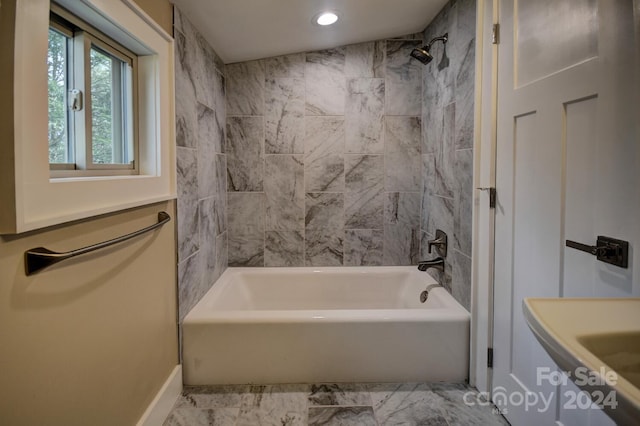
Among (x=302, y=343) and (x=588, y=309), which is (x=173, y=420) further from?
(x=588, y=309)

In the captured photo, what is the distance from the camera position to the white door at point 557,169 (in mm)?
1087

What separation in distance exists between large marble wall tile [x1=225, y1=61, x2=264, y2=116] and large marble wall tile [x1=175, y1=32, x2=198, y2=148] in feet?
2.46

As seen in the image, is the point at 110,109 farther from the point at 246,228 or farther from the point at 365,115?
the point at 365,115

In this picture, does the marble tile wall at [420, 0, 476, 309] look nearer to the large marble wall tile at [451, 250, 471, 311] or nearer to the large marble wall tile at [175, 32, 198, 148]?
the large marble wall tile at [451, 250, 471, 311]

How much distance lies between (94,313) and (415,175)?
7.79ft

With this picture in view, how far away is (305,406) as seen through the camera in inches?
75.0

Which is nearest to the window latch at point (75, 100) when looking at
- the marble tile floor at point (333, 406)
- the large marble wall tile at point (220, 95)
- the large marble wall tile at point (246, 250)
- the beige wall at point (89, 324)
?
the beige wall at point (89, 324)

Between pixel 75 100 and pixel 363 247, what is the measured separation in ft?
7.20

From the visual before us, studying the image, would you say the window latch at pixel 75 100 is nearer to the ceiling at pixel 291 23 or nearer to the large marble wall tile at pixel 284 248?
the ceiling at pixel 291 23

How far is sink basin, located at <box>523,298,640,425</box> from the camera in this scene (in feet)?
1.81

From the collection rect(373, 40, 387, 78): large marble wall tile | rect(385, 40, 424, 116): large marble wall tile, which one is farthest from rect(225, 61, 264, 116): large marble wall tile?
rect(385, 40, 424, 116): large marble wall tile

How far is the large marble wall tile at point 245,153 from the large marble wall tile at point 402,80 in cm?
104

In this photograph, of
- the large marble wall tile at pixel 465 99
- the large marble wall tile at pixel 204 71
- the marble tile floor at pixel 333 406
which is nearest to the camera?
the marble tile floor at pixel 333 406

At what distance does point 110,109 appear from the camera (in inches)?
61.4
